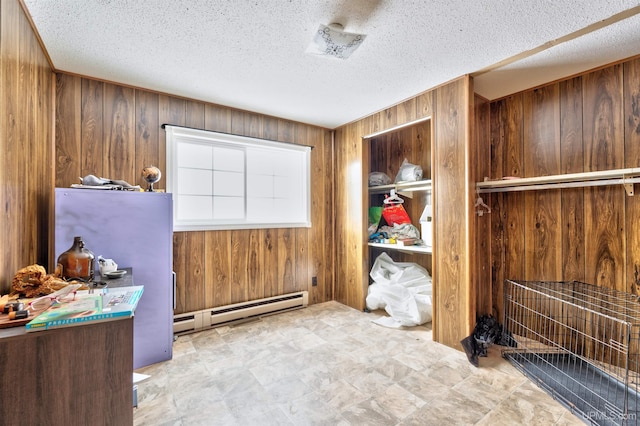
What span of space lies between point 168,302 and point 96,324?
127 centimetres

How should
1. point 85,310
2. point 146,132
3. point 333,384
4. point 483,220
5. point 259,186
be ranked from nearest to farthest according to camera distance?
point 85,310, point 333,384, point 146,132, point 483,220, point 259,186

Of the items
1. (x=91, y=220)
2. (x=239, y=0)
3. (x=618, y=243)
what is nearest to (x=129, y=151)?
(x=91, y=220)

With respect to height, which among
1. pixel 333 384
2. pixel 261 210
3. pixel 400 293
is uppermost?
pixel 261 210

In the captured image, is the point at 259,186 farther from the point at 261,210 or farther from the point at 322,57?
the point at 322,57

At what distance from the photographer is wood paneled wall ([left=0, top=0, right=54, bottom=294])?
132 centimetres

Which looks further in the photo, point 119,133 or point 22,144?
point 119,133

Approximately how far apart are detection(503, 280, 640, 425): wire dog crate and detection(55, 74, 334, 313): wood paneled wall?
6.78ft

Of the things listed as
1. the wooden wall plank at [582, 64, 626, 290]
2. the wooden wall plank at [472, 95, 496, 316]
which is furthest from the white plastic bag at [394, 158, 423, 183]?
the wooden wall plank at [582, 64, 626, 290]

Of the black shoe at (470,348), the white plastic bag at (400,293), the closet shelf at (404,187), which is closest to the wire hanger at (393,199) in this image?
the closet shelf at (404,187)

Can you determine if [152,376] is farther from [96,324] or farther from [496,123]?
[496,123]

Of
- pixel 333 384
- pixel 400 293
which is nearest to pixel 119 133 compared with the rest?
pixel 333 384

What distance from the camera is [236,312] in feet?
9.43

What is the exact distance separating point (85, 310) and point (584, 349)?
3.25m

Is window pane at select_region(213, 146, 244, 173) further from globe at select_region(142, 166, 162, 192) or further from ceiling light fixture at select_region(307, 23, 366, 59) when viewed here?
ceiling light fixture at select_region(307, 23, 366, 59)
